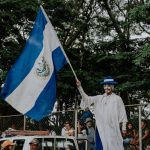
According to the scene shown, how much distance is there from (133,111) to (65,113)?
2892mm

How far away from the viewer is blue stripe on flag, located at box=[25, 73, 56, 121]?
10.6 m

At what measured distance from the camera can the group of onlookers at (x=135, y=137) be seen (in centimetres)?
1373

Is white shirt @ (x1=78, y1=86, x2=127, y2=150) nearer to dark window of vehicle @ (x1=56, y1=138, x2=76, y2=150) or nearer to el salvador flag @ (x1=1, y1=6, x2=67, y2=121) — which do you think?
el salvador flag @ (x1=1, y1=6, x2=67, y2=121)

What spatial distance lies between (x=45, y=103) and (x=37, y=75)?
614mm

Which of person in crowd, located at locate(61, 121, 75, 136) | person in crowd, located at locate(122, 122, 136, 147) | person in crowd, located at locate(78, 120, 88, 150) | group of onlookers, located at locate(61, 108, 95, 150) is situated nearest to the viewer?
person in crowd, located at locate(122, 122, 136, 147)

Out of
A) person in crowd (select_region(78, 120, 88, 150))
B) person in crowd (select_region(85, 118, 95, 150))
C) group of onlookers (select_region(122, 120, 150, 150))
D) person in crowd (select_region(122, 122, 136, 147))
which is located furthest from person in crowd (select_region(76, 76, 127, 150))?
person in crowd (select_region(78, 120, 88, 150))

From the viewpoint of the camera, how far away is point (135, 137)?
13992mm

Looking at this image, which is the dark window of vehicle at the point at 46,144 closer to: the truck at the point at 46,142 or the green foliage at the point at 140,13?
the truck at the point at 46,142

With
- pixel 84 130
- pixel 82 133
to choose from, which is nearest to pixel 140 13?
pixel 84 130

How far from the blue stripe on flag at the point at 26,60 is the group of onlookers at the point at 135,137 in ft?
12.6

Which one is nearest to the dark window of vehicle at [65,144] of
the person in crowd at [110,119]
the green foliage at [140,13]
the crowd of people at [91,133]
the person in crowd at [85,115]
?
the crowd of people at [91,133]

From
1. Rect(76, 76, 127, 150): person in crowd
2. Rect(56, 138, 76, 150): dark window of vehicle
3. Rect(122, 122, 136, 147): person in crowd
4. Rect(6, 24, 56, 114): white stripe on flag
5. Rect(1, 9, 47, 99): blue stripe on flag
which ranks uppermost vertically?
Rect(1, 9, 47, 99): blue stripe on flag

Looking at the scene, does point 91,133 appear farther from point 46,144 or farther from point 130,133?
point 46,144

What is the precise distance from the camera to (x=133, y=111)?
14.8 metres
